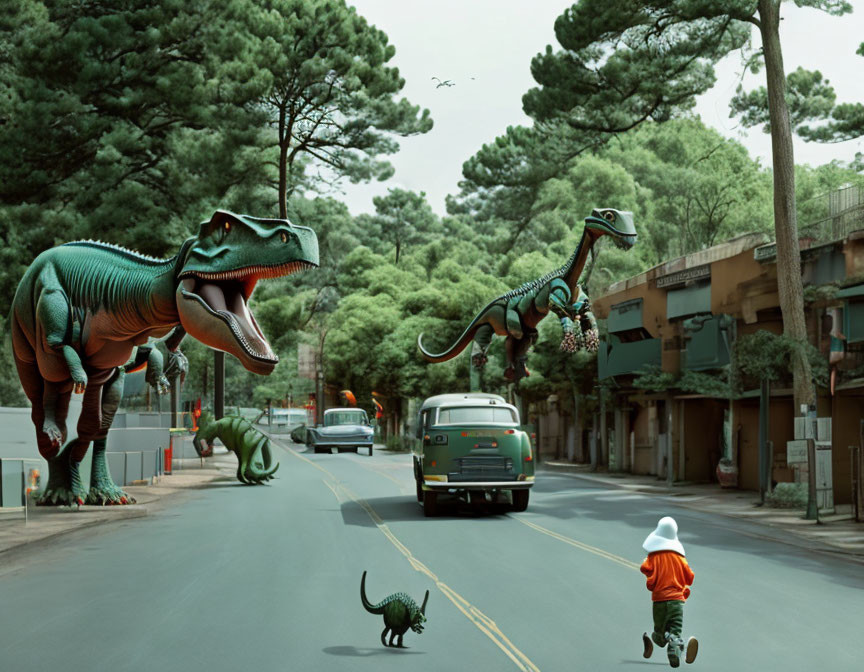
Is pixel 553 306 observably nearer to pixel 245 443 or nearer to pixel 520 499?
pixel 520 499

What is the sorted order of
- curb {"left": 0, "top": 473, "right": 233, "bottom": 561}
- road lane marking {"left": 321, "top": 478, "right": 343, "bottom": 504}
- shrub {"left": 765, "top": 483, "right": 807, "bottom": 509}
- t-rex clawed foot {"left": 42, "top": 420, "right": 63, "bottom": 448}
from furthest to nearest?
1. road lane marking {"left": 321, "top": 478, "right": 343, "bottom": 504}
2. shrub {"left": 765, "top": 483, "right": 807, "bottom": 509}
3. t-rex clawed foot {"left": 42, "top": 420, "right": 63, "bottom": 448}
4. curb {"left": 0, "top": 473, "right": 233, "bottom": 561}

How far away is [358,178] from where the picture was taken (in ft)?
146

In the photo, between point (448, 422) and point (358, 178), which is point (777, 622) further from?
point (358, 178)

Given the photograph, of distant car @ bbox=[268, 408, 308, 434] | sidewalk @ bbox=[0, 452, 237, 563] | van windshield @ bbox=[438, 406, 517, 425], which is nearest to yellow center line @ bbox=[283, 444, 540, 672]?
van windshield @ bbox=[438, 406, 517, 425]

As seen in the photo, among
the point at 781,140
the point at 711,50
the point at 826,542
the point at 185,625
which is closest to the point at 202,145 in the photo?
the point at 711,50

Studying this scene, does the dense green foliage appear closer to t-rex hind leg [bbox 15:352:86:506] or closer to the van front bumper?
the van front bumper

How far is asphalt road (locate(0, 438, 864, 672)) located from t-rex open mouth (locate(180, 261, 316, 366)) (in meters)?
3.02

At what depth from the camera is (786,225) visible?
78.1 feet

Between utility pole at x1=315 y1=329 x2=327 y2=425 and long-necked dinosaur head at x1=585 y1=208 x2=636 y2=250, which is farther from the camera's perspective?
utility pole at x1=315 y1=329 x2=327 y2=425

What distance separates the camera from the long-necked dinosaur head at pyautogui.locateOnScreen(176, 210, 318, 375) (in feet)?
44.5

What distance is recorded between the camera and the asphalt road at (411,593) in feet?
28.4

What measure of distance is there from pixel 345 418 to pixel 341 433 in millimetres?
1603

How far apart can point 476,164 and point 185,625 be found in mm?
46145

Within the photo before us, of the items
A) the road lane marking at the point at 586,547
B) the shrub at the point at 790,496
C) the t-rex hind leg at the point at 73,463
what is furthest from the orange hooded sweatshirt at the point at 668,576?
the shrub at the point at 790,496
